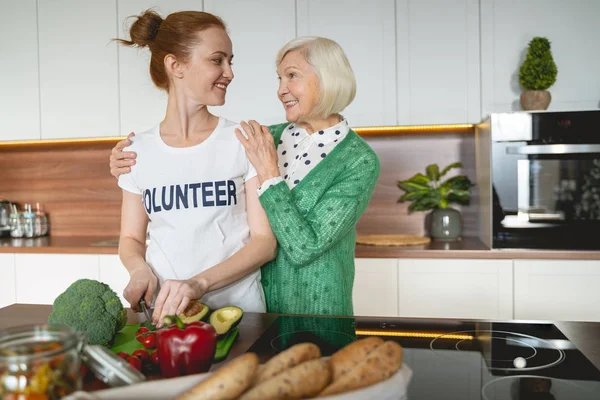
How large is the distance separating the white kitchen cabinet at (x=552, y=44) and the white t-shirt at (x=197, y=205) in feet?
5.30

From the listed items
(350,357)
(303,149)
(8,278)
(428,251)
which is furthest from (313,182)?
(8,278)

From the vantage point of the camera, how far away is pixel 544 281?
2.32m

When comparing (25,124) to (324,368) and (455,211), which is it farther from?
(324,368)

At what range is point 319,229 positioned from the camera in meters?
1.34

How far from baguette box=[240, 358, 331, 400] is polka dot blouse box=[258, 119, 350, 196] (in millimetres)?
822

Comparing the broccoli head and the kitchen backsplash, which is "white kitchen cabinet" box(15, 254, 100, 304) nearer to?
the kitchen backsplash

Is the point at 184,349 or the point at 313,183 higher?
the point at 313,183

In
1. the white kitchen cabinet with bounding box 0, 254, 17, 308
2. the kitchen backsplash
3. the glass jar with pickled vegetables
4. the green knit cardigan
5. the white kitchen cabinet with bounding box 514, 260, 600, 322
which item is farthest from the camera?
the kitchen backsplash

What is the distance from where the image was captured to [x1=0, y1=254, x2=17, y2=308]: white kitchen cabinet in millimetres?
2855

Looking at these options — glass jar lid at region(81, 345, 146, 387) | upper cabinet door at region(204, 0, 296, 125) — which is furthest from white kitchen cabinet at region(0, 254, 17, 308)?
glass jar lid at region(81, 345, 146, 387)

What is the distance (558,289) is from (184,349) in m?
1.96

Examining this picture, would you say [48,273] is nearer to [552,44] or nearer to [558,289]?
[558,289]

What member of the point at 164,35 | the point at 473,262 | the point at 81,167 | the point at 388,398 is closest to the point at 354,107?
the point at 473,262

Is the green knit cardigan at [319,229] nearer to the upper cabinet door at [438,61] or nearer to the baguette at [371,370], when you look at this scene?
the baguette at [371,370]
